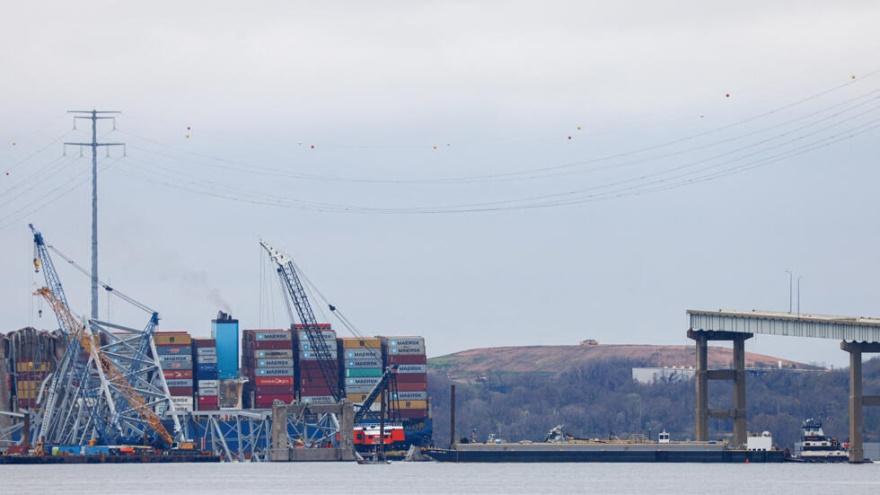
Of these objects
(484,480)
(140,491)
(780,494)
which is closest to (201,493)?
(140,491)

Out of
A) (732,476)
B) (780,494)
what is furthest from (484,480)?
(780,494)

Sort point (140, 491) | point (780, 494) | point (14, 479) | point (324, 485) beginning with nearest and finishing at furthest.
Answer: point (780, 494), point (140, 491), point (324, 485), point (14, 479)

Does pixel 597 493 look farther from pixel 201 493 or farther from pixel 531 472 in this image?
pixel 531 472

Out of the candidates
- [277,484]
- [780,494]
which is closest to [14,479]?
[277,484]

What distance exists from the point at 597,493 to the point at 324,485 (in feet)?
95.1

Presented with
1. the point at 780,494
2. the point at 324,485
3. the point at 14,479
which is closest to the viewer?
the point at 780,494

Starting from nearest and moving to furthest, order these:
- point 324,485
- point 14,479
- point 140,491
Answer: point 140,491 → point 324,485 → point 14,479

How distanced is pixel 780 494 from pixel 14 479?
7276 centimetres

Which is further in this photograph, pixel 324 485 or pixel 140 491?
pixel 324 485

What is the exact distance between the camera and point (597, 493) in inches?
6102

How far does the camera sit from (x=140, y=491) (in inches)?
6412

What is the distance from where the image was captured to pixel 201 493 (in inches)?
6156

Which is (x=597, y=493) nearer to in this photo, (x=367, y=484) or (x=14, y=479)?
(x=367, y=484)

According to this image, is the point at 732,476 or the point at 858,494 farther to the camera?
the point at 732,476
